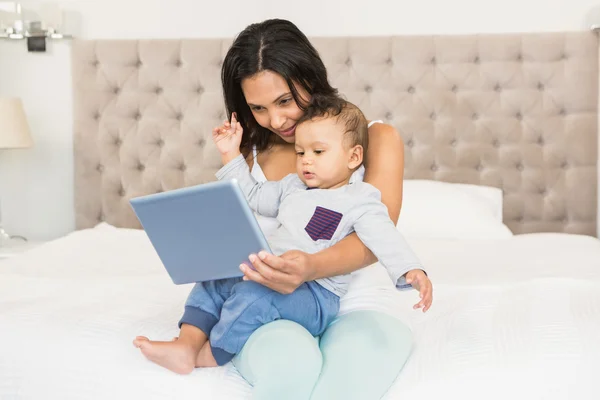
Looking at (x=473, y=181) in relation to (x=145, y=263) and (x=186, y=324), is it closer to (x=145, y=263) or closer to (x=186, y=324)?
(x=145, y=263)

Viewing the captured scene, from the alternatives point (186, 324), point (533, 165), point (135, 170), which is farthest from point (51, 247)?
point (533, 165)

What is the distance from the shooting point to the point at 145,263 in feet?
7.60

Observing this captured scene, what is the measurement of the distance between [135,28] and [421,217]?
1.56 m

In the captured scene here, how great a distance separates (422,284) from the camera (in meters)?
1.35

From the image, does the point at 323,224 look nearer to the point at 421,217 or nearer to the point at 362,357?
Answer: the point at 362,357

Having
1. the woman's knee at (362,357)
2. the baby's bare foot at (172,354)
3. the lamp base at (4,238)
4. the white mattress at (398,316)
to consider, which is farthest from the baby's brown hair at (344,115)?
the lamp base at (4,238)

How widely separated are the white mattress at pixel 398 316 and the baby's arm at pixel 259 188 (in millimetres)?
256

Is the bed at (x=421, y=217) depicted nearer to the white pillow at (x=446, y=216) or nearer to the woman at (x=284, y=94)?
the white pillow at (x=446, y=216)

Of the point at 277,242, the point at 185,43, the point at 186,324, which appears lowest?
the point at 186,324

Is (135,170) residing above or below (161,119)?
below

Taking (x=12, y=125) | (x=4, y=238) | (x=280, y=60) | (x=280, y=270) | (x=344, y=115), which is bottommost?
(x=4, y=238)

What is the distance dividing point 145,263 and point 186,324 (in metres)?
0.96

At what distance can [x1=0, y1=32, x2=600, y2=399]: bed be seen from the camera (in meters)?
1.35

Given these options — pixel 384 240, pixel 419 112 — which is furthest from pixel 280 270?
pixel 419 112
